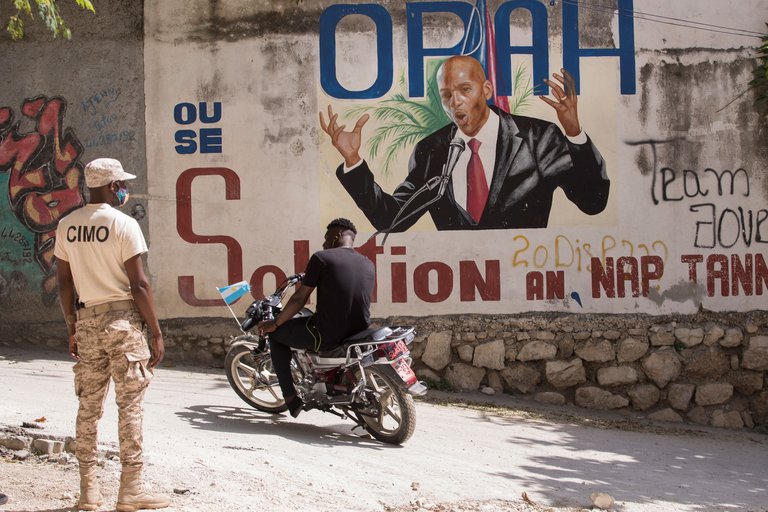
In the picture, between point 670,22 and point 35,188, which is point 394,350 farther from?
point 670,22

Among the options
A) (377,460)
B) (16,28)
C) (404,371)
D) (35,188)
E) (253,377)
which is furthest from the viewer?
(35,188)

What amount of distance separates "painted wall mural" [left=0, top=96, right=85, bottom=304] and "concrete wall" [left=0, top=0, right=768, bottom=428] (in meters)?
0.02

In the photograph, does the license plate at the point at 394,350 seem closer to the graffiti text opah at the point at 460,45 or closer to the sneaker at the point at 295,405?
the sneaker at the point at 295,405

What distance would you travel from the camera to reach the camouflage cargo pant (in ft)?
13.1

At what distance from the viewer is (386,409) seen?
19.6 feet

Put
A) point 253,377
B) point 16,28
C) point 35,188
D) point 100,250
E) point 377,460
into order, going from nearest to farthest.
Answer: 1. point 100,250
2. point 377,460
3. point 253,377
4. point 16,28
5. point 35,188

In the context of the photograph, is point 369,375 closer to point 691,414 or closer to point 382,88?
point 382,88

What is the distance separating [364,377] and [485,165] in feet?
12.1

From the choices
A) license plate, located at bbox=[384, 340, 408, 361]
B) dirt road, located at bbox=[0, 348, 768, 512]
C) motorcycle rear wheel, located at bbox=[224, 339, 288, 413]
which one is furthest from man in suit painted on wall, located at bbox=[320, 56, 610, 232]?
license plate, located at bbox=[384, 340, 408, 361]

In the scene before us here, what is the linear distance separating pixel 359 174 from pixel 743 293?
4.35 metres

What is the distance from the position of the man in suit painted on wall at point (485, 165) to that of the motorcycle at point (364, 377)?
273cm

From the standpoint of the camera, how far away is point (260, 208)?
8.70 m

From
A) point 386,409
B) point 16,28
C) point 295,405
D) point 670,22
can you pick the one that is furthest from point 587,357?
point 16,28

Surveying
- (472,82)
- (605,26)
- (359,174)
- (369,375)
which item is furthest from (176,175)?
(605,26)
